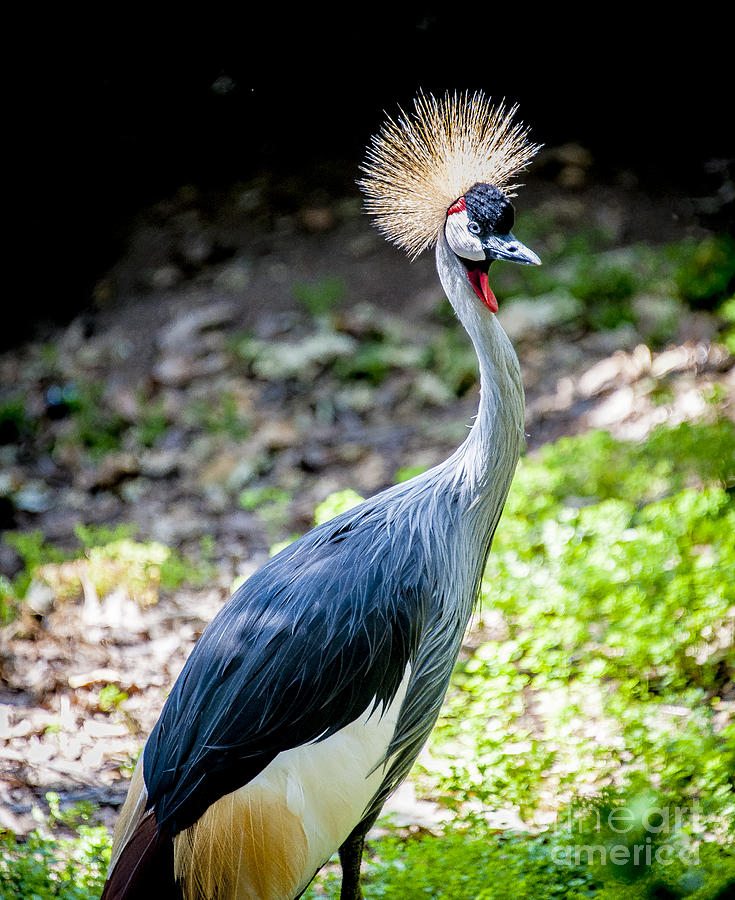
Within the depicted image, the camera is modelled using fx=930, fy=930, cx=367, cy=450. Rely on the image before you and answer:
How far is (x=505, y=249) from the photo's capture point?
1.86 metres

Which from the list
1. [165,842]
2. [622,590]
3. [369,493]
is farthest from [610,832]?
[369,493]

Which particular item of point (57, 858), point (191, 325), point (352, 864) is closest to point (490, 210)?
point (352, 864)

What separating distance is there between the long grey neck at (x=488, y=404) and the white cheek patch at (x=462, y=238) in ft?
0.07

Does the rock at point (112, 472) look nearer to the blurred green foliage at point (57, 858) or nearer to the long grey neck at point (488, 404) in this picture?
the blurred green foliage at point (57, 858)

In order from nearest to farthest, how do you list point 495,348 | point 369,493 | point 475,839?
point 495,348 → point 475,839 → point 369,493

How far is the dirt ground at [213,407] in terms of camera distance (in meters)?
2.84

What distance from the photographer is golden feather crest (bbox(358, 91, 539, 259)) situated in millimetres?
2033

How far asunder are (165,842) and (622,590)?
55.8 inches

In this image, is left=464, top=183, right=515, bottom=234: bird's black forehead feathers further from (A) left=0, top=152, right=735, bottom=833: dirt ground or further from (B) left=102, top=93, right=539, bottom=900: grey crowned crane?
(A) left=0, top=152, right=735, bottom=833: dirt ground

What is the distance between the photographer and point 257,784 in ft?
5.71

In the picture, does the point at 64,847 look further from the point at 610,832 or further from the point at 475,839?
the point at 610,832

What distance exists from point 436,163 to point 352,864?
1.52 metres

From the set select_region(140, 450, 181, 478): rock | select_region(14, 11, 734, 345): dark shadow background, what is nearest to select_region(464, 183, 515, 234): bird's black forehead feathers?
select_region(140, 450, 181, 478): rock

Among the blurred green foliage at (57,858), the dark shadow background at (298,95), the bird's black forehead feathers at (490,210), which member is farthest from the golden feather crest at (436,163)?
the dark shadow background at (298,95)
